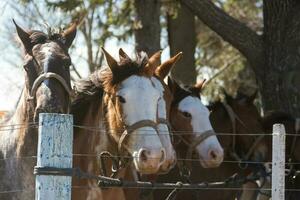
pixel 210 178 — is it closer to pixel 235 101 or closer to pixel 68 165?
pixel 235 101

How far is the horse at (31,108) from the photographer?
558cm

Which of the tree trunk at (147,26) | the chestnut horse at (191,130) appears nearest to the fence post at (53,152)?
the chestnut horse at (191,130)

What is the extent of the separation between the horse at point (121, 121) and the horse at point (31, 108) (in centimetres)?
32

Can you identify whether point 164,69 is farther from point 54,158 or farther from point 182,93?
point 54,158

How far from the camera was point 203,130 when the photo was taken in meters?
7.52

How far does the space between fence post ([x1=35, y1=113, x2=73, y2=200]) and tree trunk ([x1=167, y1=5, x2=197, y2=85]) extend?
10.3m

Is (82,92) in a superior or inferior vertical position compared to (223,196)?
superior

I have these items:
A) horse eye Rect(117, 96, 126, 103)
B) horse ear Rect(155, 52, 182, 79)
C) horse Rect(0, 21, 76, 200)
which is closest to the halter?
horse eye Rect(117, 96, 126, 103)

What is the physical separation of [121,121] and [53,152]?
1568 mm

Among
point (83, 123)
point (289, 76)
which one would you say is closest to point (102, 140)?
point (83, 123)

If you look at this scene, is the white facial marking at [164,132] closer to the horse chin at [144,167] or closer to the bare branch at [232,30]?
the horse chin at [144,167]

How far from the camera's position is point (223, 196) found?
810 centimetres

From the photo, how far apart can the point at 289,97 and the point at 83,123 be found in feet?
14.9

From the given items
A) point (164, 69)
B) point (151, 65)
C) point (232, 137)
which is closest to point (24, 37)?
point (151, 65)
